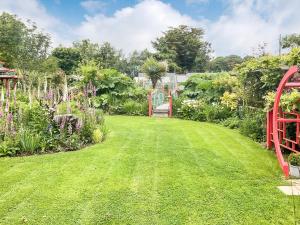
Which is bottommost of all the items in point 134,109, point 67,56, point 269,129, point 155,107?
point 269,129

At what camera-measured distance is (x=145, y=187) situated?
5.05 m

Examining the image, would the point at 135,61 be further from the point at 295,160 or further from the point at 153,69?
the point at 295,160

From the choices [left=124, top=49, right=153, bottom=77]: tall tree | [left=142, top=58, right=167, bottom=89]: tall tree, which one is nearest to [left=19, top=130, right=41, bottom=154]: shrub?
[left=142, top=58, right=167, bottom=89]: tall tree

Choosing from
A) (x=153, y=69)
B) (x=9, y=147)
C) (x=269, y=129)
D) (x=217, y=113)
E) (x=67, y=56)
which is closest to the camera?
(x=9, y=147)

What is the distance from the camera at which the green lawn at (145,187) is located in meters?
4.02

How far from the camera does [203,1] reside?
14.4m

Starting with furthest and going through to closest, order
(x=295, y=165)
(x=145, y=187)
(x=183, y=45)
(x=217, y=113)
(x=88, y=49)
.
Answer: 1. (x=183, y=45)
2. (x=88, y=49)
3. (x=217, y=113)
4. (x=295, y=165)
5. (x=145, y=187)

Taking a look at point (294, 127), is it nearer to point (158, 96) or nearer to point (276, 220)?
point (276, 220)

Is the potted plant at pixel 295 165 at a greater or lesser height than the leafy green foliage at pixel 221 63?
lesser

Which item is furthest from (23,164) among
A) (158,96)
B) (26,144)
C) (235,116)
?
(158,96)

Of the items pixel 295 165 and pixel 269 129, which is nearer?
pixel 295 165

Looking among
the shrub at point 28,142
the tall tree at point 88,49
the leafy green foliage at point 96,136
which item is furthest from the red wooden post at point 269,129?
the tall tree at point 88,49

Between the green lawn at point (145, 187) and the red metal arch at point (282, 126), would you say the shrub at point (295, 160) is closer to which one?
the red metal arch at point (282, 126)

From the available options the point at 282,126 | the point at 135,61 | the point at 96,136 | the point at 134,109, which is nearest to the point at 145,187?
the point at 96,136
